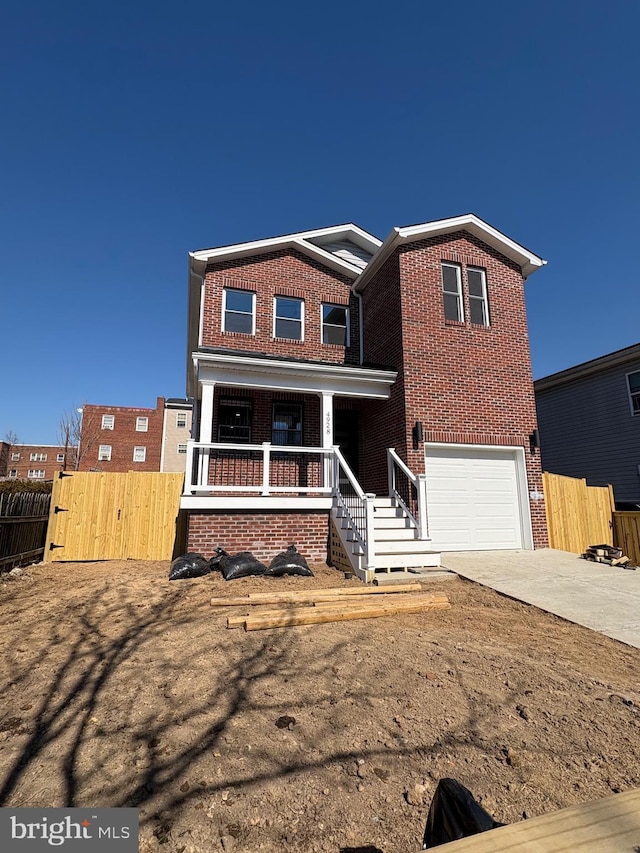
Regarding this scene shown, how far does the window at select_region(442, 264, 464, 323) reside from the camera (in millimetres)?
11477

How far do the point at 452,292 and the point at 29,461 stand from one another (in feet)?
176

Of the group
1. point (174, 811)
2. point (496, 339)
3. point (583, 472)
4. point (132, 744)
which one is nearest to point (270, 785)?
point (174, 811)

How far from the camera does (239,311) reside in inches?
483

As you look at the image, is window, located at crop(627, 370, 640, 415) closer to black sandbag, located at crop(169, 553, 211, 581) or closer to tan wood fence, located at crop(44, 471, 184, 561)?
black sandbag, located at crop(169, 553, 211, 581)

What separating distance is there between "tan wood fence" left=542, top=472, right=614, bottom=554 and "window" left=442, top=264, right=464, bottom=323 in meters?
4.63

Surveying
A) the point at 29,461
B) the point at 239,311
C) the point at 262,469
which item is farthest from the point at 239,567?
the point at 29,461

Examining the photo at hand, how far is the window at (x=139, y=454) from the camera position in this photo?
41.1m

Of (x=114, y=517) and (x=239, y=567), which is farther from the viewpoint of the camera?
(x=114, y=517)

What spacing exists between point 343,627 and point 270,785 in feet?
8.88

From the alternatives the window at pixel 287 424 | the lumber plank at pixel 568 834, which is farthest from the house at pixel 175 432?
the lumber plank at pixel 568 834

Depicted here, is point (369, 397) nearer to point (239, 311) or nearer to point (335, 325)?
point (335, 325)

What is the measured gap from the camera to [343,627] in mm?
5098

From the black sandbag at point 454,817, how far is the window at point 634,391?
1623cm

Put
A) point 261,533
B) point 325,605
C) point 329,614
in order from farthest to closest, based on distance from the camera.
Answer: point 261,533, point 325,605, point 329,614
